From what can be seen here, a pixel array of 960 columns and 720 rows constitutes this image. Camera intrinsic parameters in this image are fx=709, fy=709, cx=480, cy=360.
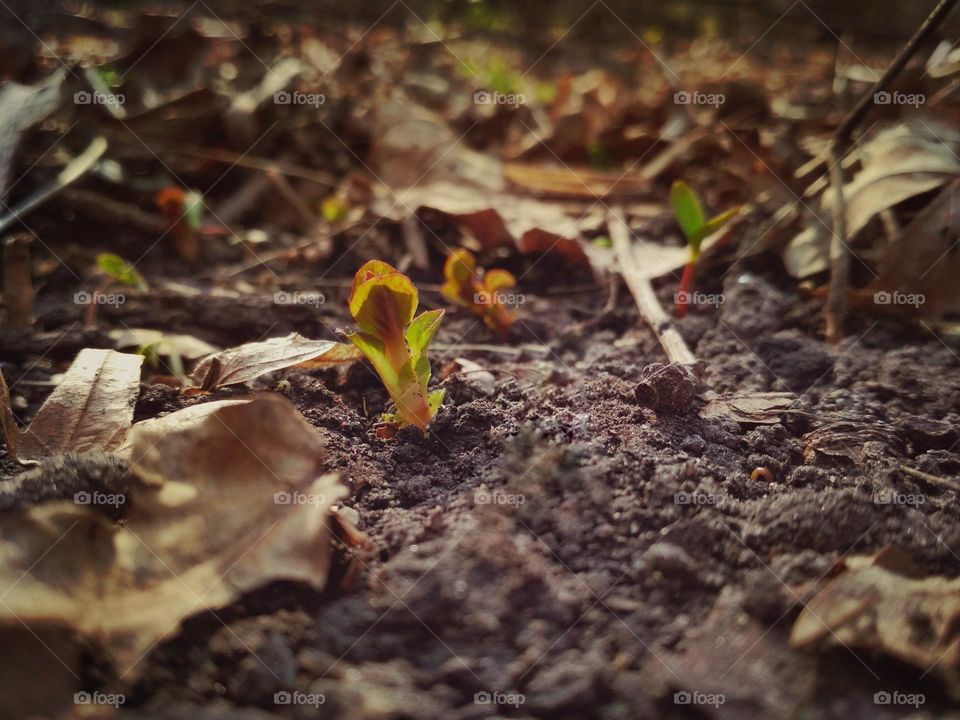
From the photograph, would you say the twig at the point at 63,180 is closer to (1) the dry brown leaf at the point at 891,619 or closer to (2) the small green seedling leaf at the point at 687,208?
(2) the small green seedling leaf at the point at 687,208

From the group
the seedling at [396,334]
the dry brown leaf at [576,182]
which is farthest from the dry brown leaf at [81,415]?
the dry brown leaf at [576,182]

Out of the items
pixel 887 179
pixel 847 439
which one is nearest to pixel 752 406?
pixel 847 439

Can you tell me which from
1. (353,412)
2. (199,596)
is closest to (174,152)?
(353,412)

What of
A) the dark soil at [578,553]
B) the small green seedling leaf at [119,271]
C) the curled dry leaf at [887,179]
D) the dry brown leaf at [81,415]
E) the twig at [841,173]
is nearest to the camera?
the dark soil at [578,553]

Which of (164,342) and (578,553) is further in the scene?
(164,342)

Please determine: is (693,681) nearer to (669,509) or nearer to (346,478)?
(669,509)

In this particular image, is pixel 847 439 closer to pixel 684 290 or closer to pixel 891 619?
pixel 891 619
